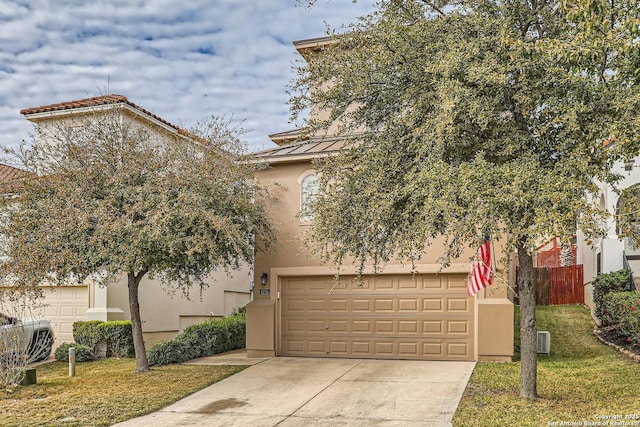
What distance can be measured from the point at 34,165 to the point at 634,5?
11.4 m

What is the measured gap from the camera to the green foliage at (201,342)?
46.4 ft

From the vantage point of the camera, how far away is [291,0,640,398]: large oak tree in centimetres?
754

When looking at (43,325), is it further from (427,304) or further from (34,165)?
(427,304)

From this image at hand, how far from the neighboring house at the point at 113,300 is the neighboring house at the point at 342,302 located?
6.48 feet

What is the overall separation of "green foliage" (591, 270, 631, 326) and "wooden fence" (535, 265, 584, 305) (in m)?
6.22

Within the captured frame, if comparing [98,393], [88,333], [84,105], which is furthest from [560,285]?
[84,105]

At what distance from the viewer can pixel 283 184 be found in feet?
49.5

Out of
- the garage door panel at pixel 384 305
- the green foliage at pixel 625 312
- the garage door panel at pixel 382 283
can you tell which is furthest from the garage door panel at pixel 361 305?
the green foliage at pixel 625 312

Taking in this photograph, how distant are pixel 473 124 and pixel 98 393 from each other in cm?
848

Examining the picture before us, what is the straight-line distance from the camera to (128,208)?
37.3 feet

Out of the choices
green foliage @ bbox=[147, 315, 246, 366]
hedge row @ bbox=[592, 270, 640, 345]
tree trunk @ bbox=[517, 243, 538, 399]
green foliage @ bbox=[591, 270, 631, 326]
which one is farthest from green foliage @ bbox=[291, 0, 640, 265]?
green foliage @ bbox=[591, 270, 631, 326]

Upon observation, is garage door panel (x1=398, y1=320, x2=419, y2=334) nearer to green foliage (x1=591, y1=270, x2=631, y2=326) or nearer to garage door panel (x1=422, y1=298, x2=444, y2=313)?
garage door panel (x1=422, y1=298, x2=444, y2=313)

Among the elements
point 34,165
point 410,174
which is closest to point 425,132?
point 410,174

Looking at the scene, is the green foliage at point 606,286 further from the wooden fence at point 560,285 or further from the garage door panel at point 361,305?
the wooden fence at point 560,285
